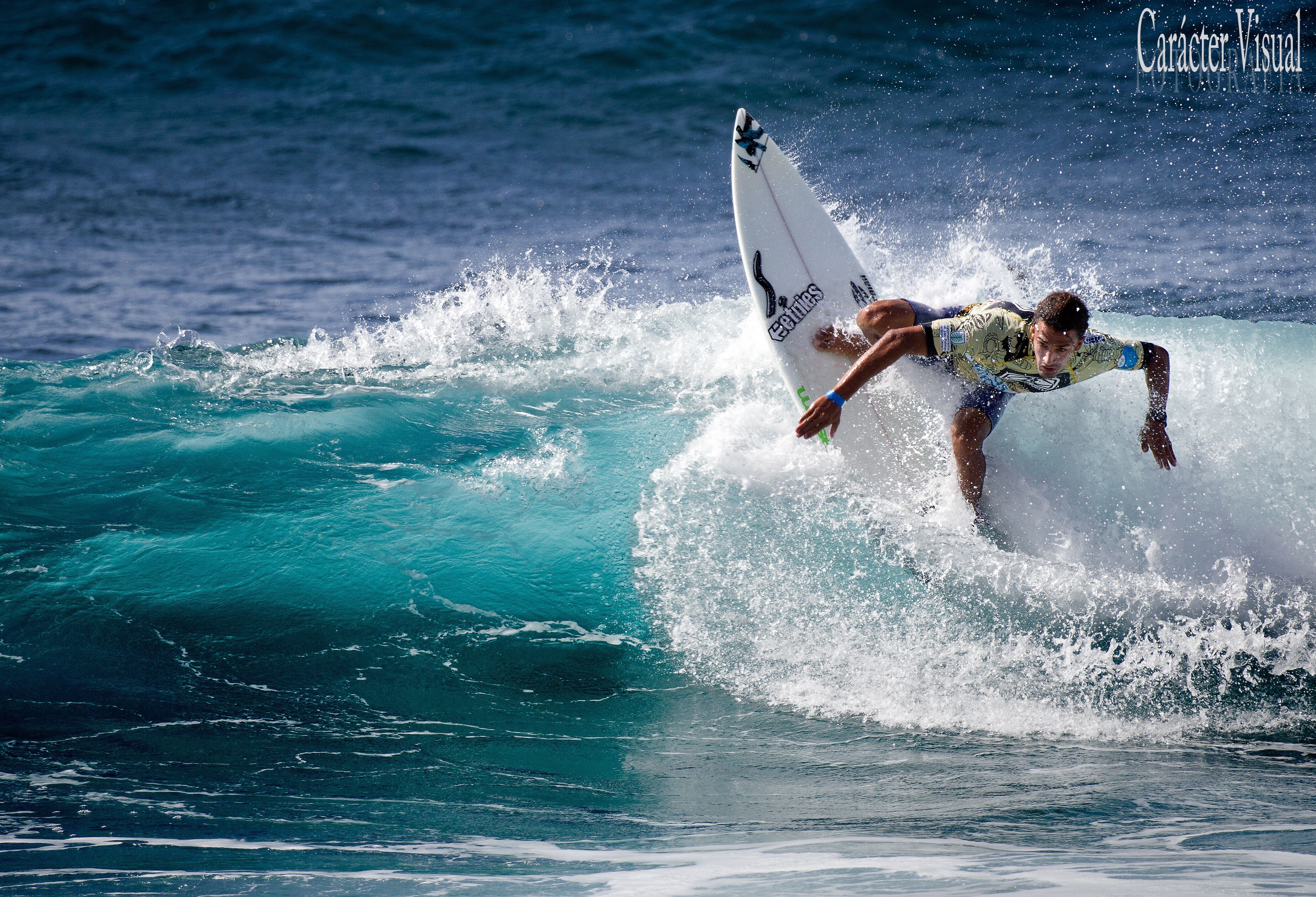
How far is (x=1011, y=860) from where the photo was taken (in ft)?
9.23

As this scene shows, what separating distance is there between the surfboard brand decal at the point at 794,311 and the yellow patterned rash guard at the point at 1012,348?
119cm

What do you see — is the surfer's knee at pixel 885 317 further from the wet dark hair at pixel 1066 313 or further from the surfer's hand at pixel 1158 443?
the surfer's hand at pixel 1158 443

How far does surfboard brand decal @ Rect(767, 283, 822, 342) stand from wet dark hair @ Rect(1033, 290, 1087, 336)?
1804 mm

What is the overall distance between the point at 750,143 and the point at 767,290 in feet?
3.21

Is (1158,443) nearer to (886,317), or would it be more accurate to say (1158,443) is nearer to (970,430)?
(970,430)

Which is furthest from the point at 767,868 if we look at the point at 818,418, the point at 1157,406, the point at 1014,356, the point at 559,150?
the point at 559,150

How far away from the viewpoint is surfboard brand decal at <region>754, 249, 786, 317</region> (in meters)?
5.50

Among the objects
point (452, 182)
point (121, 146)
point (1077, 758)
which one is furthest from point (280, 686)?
point (121, 146)

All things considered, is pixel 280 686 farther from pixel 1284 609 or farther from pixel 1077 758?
pixel 1284 609

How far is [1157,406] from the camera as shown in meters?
4.40

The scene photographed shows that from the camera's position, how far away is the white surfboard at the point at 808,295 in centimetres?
529

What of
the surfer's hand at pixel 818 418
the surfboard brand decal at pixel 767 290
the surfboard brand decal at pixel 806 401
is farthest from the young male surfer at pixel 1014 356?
the surfboard brand decal at pixel 767 290

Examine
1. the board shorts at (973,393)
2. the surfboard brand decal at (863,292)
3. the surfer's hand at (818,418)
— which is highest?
the surfboard brand decal at (863,292)

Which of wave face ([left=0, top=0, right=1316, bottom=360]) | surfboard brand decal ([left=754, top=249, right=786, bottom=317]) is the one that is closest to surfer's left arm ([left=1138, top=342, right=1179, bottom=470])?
surfboard brand decal ([left=754, top=249, right=786, bottom=317])
